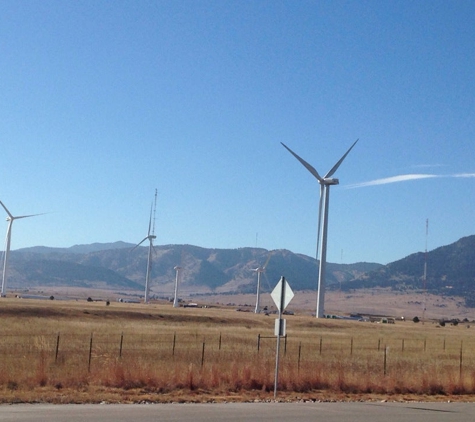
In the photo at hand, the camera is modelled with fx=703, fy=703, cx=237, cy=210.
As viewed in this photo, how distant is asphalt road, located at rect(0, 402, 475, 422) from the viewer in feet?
55.4

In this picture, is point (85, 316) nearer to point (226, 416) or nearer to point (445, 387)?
point (445, 387)

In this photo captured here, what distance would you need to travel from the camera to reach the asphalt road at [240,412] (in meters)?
16.9

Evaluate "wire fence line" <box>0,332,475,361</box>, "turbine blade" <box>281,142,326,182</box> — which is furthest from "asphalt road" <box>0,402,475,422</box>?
"turbine blade" <box>281,142,326,182</box>

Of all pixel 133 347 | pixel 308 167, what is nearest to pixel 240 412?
pixel 133 347

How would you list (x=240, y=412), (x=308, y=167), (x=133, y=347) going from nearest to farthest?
(x=240, y=412) → (x=133, y=347) → (x=308, y=167)

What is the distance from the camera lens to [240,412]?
60.5 feet

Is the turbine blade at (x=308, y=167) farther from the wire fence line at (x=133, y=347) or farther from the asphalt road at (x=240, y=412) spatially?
the asphalt road at (x=240, y=412)

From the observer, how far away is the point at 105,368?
25.3 meters

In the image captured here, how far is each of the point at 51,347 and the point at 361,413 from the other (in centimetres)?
2135

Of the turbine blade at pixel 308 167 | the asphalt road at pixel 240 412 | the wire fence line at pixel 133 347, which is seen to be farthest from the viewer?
the turbine blade at pixel 308 167

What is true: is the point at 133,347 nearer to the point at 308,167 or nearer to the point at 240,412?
the point at 240,412

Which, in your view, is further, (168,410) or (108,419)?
(168,410)

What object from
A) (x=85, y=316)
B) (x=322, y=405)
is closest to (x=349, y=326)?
(x=85, y=316)

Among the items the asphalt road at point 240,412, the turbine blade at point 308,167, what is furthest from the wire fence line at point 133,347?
the turbine blade at point 308,167
